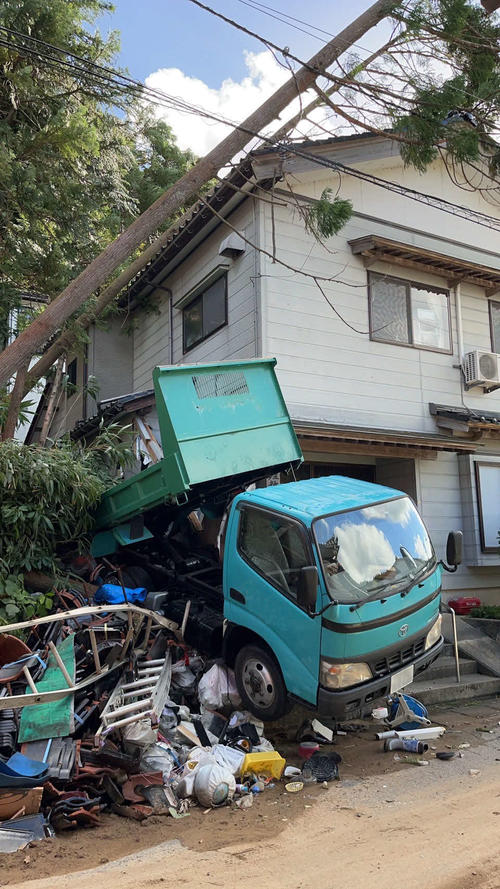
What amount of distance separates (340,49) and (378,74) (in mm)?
563

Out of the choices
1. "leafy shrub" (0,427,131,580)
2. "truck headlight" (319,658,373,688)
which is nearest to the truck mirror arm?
"truck headlight" (319,658,373,688)

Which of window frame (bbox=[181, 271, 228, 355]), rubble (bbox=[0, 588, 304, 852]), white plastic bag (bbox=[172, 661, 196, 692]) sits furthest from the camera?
window frame (bbox=[181, 271, 228, 355])

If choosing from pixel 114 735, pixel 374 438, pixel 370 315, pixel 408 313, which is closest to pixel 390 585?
pixel 114 735

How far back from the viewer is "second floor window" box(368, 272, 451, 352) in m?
A: 10.7

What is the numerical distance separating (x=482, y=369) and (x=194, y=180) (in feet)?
19.7

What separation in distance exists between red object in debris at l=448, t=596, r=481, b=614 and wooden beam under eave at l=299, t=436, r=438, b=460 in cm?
239

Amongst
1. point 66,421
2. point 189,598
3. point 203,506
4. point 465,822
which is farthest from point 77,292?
point 66,421

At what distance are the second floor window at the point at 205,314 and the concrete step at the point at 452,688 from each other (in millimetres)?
6231

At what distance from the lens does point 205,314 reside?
11328 millimetres

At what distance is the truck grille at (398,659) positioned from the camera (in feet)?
17.7

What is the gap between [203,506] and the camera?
307 inches

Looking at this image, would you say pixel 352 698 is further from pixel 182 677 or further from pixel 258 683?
pixel 182 677

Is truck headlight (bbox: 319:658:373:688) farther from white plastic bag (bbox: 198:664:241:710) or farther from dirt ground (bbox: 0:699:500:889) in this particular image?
white plastic bag (bbox: 198:664:241:710)

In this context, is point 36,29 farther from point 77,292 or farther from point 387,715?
point 387,715
